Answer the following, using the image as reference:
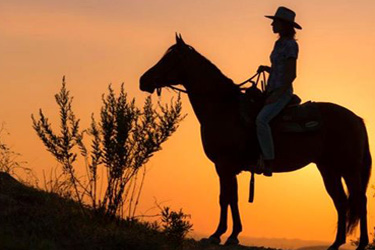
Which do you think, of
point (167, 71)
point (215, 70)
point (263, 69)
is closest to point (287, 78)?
point (263, 69)

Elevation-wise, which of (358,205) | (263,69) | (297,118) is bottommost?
(358,205)

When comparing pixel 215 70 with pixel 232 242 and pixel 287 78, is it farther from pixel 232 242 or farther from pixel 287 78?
pixel 232 242

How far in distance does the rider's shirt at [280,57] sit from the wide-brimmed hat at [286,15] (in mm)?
303

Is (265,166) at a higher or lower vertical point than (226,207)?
higher

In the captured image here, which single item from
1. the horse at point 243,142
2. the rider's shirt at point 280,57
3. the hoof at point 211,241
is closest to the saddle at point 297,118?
the horse at point 243,142

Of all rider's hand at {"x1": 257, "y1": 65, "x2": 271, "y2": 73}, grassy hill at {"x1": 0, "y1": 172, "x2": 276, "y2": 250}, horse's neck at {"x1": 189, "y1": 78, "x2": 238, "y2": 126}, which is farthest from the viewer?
rider's hand at {"x1": 257, "y1": 65, "x2": 271, "y2": 73}

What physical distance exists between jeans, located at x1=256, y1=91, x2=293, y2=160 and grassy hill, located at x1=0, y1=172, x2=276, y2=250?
1.68 m

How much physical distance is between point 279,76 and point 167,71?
1888mm

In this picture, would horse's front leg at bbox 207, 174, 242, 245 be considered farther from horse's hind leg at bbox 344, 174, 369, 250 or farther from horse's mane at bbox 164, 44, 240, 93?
horse's hind leg at bbox 344, 174, 369, 250

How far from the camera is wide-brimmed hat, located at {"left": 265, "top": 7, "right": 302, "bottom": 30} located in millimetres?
11922

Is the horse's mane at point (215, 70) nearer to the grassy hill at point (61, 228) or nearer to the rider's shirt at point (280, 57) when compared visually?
the rider's shirt at point (280, 57)

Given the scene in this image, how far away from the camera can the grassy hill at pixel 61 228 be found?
32.0 feet

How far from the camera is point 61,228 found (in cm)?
1026

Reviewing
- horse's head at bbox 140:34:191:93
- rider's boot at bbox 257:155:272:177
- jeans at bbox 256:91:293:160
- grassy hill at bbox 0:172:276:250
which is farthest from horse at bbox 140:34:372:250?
grassy hill at bbox 0:172:276:250
